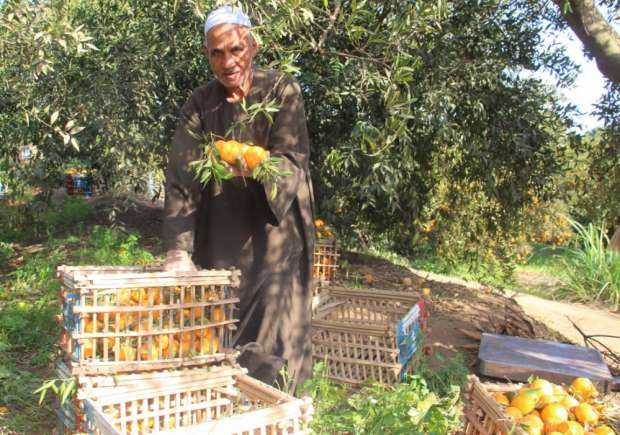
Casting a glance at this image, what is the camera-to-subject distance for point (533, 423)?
6.98 feet

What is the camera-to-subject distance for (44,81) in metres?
4.86

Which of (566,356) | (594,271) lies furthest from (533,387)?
(594,271)

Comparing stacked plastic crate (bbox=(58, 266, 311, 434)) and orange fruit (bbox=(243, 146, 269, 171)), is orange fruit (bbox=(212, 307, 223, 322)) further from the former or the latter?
orange fruit (bbox=(243, 146, 269, 171))

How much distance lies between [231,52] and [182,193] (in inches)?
26.6

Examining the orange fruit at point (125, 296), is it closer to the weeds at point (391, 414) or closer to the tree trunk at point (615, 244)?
the weeds at point (391, 414)

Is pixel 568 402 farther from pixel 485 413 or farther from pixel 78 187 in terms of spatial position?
pixel 78 187

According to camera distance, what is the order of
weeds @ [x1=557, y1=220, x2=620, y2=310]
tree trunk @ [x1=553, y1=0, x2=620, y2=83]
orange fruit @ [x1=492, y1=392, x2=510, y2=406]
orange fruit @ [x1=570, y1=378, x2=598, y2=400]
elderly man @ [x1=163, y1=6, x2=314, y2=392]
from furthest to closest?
1. weeds @ [x1=557, y1=220, x2=620, y2=310]
2. tree trunk @ [x1=553, y1=0, x2=620, y2=83]
3. elderly man @ [x1=163, y1=6, x2=314, y2=392]
4. orange fruit @ [x1=570, y1=378, x2=598, y2=400]
5. orange fruit @ [x1=492, y1=392, x2=510, y2=406]

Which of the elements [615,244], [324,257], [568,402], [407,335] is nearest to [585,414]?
[568,402]

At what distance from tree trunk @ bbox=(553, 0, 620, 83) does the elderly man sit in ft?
7.36

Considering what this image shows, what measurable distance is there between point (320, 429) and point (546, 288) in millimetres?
8871

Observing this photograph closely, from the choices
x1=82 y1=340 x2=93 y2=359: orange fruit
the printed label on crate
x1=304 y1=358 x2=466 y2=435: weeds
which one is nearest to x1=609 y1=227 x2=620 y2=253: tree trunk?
the printed label on crate

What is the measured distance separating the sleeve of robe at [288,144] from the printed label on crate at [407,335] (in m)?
1.29

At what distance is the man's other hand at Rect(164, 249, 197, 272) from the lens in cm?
258

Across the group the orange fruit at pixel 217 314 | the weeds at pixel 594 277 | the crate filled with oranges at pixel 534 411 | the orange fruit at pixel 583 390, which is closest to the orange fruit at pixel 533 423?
the crate filled with oranges at pixel 534 411
